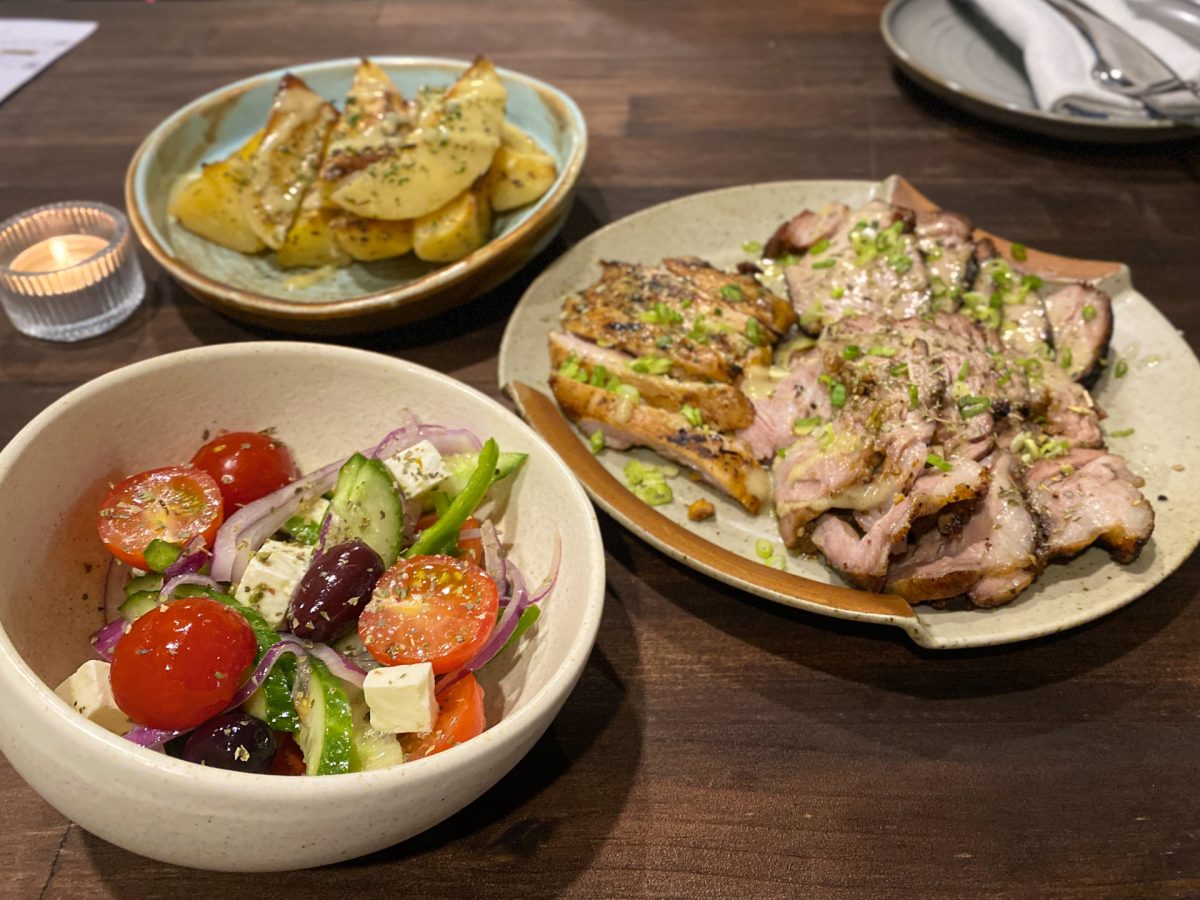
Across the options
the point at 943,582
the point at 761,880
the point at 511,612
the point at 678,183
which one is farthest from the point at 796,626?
the point at 678,183

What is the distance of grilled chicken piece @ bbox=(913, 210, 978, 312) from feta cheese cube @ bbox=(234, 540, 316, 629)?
5.57 feet

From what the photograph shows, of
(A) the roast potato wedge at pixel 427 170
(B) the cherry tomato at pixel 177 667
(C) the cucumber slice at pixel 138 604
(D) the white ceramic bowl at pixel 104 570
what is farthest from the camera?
(A) the roast potato wedge at pixel 427 170

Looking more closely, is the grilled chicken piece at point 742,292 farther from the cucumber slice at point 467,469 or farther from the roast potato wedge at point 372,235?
the cucumber slice at point 467,469

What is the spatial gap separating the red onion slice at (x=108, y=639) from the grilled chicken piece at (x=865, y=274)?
173 centimetres

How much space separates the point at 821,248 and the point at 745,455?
0.77 meters

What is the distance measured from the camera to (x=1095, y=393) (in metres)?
2.34

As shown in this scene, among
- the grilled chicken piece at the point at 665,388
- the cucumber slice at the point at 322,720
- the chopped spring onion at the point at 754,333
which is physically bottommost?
the grilled chicken piece at the point at 665,388

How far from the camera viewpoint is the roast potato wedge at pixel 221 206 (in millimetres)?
2652

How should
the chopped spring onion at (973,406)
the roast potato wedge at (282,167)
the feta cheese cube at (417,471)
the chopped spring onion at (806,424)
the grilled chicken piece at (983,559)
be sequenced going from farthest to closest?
the roast potato wedge at (282,167), the chopped spring onion at (806,424), the chopped spring onion at (973,406), the grilled chicken piece at (983,559), the feta cheese cube at (417,471)

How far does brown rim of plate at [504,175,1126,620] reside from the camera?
178 centimetres

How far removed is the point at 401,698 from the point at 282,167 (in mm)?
1866

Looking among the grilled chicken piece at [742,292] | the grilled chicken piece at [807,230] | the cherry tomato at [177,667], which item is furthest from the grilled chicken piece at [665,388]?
the cherry tomato at [177,667]

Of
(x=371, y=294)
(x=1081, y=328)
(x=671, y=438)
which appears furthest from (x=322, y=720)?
(x=1081, y=328)

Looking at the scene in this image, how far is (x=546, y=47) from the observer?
4.02 metres
